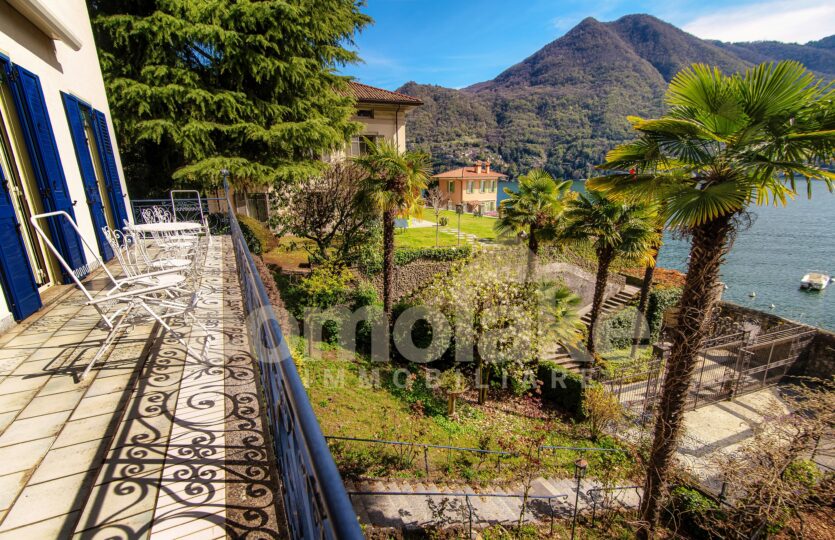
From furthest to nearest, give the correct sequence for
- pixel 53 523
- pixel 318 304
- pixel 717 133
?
pixel 318 304 < pixel 717 133 < pixel 53 523

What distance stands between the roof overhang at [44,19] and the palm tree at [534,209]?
41.6ft

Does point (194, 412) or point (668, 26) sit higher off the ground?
point (668, 26)

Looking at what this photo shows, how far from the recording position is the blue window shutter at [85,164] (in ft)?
20.1

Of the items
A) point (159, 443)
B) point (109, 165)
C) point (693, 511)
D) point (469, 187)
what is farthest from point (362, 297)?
point (469, 187)

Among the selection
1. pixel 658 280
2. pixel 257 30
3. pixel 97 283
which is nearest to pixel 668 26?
pixel 658 280

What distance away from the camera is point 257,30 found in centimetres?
1372

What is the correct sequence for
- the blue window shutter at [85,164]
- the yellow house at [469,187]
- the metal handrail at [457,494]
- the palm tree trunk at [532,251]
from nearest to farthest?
the blue window shutter at [85,164] < the metal handrail at [457,494] < the palm tree trunk at [532,251] < the yellow house at [469,187]

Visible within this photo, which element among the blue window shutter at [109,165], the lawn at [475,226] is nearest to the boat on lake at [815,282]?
the lawn at [475,226]

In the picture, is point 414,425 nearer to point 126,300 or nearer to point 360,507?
point 360,507

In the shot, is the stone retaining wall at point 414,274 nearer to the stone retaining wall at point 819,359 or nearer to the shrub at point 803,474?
the shrub at point 803,474

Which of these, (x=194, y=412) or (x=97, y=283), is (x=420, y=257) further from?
(x=194, y=412)

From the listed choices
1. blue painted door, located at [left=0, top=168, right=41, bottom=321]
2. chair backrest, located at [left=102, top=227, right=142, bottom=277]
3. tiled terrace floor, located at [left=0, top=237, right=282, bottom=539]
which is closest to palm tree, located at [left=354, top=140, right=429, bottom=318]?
chair backrest, located at [left=102, top=227, right=142, bottom=277]

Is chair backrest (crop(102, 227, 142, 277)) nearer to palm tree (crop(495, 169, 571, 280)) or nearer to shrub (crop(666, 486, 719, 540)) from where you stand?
shrub (crop(666, 486, 719, 540))

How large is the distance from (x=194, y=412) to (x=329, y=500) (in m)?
2.46
